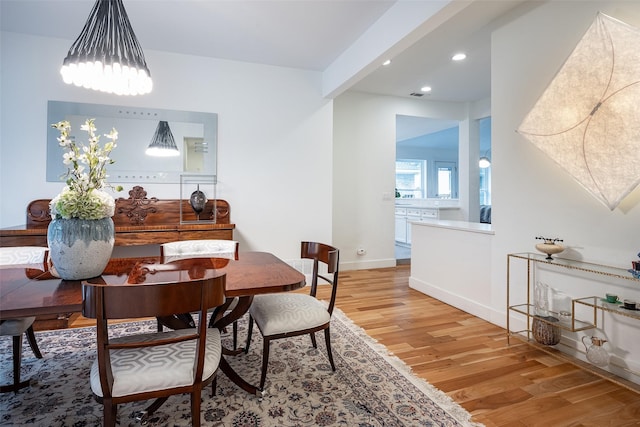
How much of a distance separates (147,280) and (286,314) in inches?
29.5

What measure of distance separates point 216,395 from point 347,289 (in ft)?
7.60

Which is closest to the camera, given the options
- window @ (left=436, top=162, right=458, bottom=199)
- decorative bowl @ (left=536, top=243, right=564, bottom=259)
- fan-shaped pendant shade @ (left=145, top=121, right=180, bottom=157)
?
decorative bowl @ (left=536, top=243, right=564, bottom=259)

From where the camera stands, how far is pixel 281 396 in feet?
6.01

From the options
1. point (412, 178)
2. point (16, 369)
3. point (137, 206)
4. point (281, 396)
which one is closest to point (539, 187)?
point (281, 396)

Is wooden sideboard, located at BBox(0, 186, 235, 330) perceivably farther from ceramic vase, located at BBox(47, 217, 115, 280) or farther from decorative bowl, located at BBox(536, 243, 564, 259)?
decorative bowl, located at BBox(536, 243, 564, 259)

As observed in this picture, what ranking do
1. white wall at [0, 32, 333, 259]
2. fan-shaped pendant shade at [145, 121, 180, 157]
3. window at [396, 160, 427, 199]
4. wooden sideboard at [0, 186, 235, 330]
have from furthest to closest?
window at [396, 160, 427, 199] → fan-shaped pendant shade at [145, 121, 180, 157] → white wall at [0, 32, 333, 259] → wooden sideboard at [0, 186, 235, 330]

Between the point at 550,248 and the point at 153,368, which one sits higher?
the point at 550,248

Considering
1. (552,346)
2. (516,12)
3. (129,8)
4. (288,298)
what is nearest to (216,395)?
(288,298)

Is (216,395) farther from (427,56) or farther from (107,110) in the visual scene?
(427,56)

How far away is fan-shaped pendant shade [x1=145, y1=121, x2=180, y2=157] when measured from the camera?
3587mm

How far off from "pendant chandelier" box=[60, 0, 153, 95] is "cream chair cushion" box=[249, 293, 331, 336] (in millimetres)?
1517

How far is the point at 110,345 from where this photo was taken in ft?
3.90

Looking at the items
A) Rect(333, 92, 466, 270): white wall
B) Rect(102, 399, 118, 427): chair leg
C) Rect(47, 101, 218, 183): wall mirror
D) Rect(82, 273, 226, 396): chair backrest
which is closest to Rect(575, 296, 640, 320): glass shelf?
Rect(82, 273, 226, 396): chair backrest

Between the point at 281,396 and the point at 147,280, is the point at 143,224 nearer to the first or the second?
the point at 147,280
